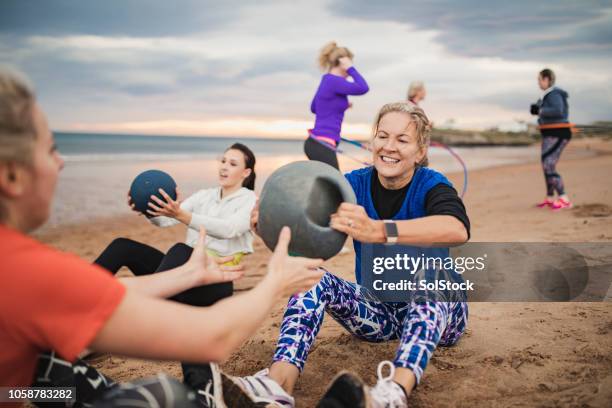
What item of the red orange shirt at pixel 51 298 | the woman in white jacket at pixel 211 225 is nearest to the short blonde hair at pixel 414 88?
the woman in white jacket at pixel 211 225

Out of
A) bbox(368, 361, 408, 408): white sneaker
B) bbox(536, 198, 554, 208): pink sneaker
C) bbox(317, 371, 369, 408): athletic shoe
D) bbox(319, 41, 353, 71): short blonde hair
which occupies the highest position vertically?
bbox(319, 41, 353, 71): short blonde hair

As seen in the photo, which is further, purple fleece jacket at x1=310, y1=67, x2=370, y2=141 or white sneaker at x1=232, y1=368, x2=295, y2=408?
purple fleece jacket at x1=310, y1=67, x2=370, y2=141

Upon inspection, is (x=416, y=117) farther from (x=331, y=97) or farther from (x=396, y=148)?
(x=331, y=97)

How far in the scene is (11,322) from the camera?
4.83 ft

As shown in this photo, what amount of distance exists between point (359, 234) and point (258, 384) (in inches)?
38.3

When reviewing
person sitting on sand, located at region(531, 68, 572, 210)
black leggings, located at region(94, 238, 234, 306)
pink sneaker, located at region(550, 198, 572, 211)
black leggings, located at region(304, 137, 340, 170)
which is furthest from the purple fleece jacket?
pink sneaker, located at region(550, 198, 572, 211)

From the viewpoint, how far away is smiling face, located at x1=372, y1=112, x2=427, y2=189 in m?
3.21

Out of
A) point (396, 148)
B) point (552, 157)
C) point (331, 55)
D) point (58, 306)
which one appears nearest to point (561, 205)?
point (552, 157)

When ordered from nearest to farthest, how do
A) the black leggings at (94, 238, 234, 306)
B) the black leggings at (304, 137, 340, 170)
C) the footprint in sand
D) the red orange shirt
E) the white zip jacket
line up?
the red orange shirt < the black leggings at (94, 238, 234, 306) < the white zip jacket < the black leggings at (304, 137, 340, 170) < the footprint in sand

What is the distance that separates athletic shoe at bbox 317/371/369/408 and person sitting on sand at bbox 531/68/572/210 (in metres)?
8.42

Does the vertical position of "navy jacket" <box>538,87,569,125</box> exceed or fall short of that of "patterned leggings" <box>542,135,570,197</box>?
it exceeds it

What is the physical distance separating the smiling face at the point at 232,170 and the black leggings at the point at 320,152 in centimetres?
234

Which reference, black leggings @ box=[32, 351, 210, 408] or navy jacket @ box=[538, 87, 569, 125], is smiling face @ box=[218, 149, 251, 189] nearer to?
black leggings @ box=[32, 351, 210, 408]

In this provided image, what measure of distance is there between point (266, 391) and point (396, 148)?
167 cm
